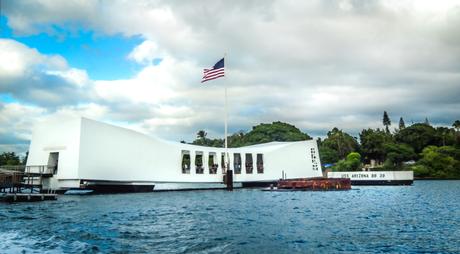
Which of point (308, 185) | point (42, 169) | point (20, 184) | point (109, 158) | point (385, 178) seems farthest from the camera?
point (385, 178)

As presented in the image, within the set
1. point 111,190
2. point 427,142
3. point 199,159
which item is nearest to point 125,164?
point 111,190

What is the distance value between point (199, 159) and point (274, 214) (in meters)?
61.6

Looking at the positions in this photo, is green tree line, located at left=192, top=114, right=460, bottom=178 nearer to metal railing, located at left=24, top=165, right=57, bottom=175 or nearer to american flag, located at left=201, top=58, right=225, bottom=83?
american flag, located at left=201, top=58, right=225, bottom=83

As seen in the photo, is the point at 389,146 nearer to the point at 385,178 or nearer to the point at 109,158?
the point at 385,178

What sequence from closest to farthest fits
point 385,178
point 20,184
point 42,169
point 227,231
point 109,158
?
point 227,231
point 20,184
point 42,169
point 109,158
point 385,178

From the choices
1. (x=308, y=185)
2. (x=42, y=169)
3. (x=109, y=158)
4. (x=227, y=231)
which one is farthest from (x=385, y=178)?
(x=227, y=231)

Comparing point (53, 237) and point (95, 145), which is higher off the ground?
point (95, 145)

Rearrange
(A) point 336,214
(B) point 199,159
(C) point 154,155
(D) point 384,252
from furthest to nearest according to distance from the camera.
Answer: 1. (B) point 199,159
2. (C) point 154,155
3. (A) point 336,214
4. (D) point 384,252

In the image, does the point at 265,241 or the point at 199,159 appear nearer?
the point at 265,241

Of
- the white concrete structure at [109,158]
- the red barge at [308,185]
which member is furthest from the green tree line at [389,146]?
the white concrete structure at [109,158]

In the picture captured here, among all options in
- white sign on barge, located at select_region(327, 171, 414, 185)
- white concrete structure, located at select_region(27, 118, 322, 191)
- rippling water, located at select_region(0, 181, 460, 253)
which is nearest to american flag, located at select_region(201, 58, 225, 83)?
white concrete structure, located at select_region(27, 118, 322, 191)

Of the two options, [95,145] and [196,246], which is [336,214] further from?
[95,145]

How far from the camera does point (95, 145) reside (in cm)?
3788

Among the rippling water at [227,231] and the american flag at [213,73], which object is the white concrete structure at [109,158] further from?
the rippling water at [227,231]
